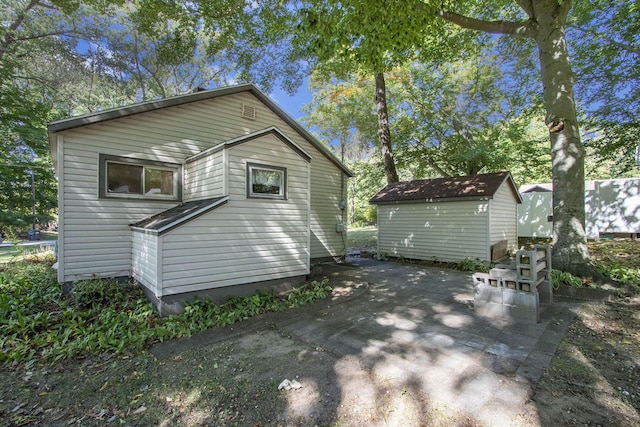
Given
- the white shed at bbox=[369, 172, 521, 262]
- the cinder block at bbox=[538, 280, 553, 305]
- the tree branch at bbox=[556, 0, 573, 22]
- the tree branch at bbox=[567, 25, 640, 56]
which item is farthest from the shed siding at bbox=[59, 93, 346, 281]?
the tree branch at bbox=[567, 25, 640, 56]

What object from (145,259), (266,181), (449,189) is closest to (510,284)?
(266,181)

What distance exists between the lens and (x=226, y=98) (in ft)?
25.2

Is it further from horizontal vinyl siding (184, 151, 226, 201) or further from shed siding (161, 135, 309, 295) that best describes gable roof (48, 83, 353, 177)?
shed siding (161, 135, 309, 295)

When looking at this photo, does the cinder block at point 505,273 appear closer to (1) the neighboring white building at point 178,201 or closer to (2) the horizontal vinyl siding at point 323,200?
(1) the neighboring white building at point 178,201

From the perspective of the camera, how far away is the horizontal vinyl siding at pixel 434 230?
29.3 ft

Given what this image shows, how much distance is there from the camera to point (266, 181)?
6027mm

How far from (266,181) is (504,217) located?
861cm

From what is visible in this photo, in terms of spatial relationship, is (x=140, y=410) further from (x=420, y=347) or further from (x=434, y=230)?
(x=434, y=230)

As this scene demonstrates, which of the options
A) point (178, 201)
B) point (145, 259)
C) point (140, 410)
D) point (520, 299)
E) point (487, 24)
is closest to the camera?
point (140, 410)

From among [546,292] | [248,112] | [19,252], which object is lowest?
[546,292]

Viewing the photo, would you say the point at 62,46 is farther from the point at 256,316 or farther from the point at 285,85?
the point at 256,316

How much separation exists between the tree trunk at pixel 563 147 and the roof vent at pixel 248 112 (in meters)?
7.37

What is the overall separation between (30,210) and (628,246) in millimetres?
28807

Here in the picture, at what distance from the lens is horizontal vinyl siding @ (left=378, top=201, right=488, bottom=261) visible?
8.94 metres
